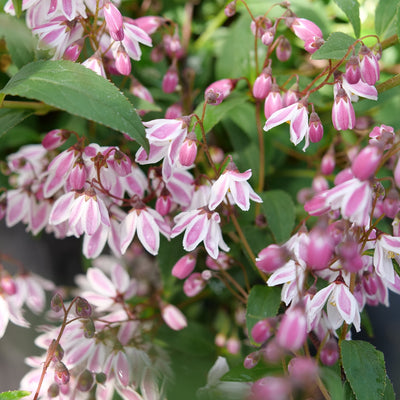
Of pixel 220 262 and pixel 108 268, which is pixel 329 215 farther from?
pixel 108 268

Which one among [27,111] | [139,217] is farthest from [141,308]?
[27,111]

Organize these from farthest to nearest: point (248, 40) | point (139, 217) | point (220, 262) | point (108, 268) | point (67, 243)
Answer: point (67, 243), point (108, 268), point (248, 40), point (220, 262), point (139, 217)

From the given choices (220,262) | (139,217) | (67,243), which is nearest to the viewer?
(139,217)

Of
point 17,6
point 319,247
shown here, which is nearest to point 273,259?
point 319,247

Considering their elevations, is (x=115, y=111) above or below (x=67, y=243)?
above

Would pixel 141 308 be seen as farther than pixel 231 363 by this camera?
Yes

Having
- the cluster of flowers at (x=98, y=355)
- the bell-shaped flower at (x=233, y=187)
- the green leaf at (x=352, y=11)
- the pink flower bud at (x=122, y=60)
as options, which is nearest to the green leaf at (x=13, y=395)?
the cluster of flowers at (x=98, y=355)
